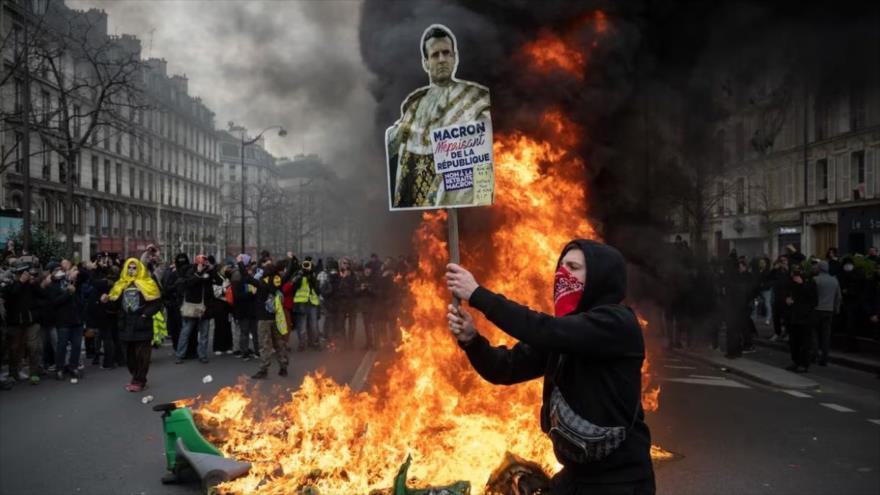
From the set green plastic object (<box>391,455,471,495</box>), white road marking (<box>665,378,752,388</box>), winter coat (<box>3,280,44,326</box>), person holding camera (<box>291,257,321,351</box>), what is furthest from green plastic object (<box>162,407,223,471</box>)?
person holding camera (<box>291,257,321,351</box>)

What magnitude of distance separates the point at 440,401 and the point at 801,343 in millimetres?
7832

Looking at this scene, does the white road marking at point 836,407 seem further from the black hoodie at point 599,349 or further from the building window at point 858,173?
the building window at point 858,173

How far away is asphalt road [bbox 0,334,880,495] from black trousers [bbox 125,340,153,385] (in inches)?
10.6

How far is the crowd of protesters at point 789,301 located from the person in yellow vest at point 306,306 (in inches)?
269

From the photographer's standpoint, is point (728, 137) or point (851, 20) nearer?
point (851, 20)

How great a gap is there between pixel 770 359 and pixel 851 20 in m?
6.88

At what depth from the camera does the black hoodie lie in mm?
2363

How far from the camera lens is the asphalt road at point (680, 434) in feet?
17.4

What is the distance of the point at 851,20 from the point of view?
7.30 meters

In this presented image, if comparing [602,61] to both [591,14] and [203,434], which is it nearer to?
[591,14]

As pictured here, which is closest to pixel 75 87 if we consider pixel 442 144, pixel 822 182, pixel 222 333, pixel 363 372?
pixel 222 333

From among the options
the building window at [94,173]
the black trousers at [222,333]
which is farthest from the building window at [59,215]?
the black trousers at [222,333]

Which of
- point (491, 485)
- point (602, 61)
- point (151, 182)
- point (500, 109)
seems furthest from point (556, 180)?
point (151, 182)

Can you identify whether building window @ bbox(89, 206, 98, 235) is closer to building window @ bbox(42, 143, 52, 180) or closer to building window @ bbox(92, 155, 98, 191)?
building window @ bbox(92, 155, 98, 191)
